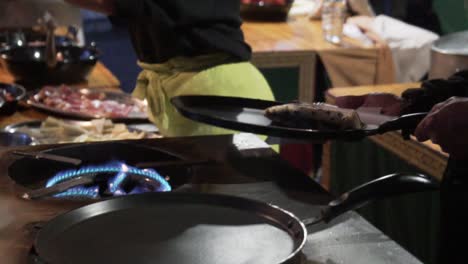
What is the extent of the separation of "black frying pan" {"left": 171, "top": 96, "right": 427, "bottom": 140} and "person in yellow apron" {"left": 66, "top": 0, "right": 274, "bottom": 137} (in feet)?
2.10

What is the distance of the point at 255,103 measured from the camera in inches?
50.3

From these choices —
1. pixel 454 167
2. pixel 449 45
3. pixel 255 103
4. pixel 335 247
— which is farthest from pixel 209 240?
pixel 449 45

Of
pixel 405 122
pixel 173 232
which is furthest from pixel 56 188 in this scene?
pixel 405 122

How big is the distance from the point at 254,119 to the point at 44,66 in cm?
145

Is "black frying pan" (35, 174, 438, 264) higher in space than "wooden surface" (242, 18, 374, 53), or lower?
higher

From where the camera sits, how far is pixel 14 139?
1.75 metres

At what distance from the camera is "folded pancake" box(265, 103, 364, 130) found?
1.05 metres

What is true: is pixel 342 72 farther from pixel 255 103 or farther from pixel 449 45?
pixel 255 103

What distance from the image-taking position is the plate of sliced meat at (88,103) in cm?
209

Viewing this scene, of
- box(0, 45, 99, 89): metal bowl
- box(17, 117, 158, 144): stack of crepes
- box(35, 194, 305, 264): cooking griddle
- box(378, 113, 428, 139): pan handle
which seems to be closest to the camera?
box(35, 194, 305, 264): cooking griddle

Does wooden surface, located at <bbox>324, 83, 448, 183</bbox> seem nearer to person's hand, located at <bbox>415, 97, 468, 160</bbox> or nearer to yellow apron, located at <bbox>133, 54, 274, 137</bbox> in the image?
yellow apron, located at <bbox>133, 54, 274, 137</bbox>

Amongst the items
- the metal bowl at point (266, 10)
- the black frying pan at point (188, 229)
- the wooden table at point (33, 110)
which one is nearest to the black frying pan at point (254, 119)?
the black frying pan at point (188, 229)

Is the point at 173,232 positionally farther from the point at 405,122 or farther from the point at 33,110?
the point at 33,110

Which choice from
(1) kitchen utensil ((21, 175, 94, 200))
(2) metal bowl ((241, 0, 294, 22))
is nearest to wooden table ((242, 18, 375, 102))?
(2) metal bowl ((241, 0, 294, 22))
